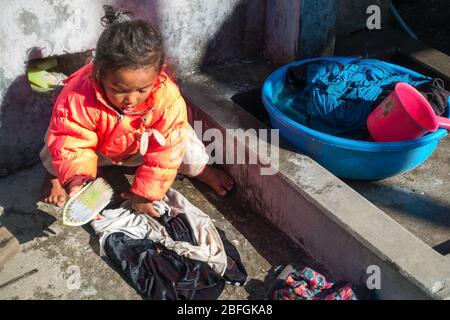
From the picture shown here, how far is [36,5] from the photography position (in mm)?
2701

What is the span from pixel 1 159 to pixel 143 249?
95 cm

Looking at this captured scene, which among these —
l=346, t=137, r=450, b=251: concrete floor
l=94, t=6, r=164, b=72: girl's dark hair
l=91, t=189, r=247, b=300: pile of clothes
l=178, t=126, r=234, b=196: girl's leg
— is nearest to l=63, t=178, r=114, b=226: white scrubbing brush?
l=91, t=189, r=247, b=300: pile of clothes

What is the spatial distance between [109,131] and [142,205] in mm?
383

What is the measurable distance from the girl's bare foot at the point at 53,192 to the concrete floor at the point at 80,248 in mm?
59

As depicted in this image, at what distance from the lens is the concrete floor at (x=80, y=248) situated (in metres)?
2.49

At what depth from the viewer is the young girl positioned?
2297mm

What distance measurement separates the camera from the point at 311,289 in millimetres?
2422

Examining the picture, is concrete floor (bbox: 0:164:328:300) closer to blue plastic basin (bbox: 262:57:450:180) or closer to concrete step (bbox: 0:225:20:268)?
concrete step (bbox: 0:225:20:268)

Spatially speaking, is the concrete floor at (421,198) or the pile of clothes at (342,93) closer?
the concrete floor at (421,198)

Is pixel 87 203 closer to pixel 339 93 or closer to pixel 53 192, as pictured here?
pixel 53 192

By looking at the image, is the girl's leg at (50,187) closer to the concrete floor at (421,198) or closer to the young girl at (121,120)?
the young girl at (121,120)

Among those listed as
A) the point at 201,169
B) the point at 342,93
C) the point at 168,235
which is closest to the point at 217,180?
the point at 201,169

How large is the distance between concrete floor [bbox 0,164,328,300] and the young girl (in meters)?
0.16

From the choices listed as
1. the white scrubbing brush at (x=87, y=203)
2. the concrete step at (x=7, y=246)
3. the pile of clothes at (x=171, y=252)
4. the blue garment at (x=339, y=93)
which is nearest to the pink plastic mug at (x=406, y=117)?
the blue garment at (x=339, y=93)
